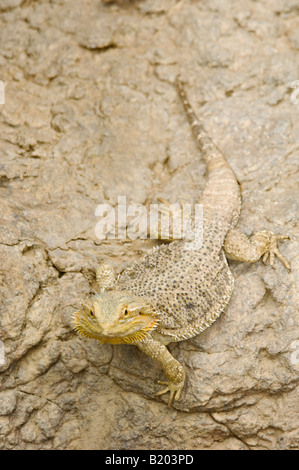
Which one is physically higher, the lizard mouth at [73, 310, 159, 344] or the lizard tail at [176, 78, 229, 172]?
Answer: the lizard tail at [176, 78, 229, 172]

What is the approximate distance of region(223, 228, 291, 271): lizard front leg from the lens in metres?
4.66

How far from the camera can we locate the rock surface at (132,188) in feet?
14.8

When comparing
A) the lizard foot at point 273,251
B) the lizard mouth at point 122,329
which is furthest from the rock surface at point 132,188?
the lizard mouth at point 122,329

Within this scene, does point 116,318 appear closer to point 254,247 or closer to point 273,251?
point 254,247

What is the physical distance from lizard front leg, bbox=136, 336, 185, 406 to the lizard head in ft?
0.64

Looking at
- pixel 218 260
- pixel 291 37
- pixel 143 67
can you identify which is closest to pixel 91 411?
pixel 218 260

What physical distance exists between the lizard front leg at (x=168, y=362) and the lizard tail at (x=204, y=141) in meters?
1.87

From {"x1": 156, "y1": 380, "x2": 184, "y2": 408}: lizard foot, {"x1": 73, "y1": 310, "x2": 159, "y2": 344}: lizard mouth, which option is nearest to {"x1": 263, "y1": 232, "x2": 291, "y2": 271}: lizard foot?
{"x1": 73, "y1": 310, "x2": 159, "y2": 344}: lizard mouth

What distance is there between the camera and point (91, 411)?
4688 mm

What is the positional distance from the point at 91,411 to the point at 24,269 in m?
1.39

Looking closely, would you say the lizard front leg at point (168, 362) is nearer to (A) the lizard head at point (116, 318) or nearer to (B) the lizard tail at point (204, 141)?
(A) the lizard head at point (116, 318)

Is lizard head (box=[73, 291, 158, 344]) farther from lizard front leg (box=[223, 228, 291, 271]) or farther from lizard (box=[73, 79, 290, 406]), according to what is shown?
lizard front leg (box=[223, 228, 291, 271])

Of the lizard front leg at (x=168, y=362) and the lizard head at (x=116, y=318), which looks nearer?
the lizard head at (x=116, y=318)

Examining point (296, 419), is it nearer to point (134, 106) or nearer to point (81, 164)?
point (81, 164)
